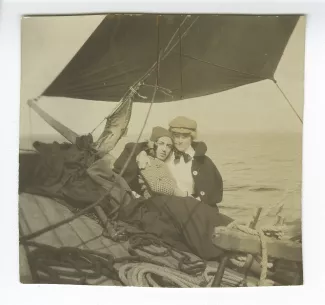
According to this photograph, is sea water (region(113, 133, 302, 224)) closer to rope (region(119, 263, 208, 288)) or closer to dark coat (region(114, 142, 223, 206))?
dark coat (region(114, 142, 223, 206))

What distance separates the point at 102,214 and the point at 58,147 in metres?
0.14

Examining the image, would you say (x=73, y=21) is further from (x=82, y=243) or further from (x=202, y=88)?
(x=82, y=243)

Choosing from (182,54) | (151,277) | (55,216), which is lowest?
(151,277)

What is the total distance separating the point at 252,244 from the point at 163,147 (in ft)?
0.73

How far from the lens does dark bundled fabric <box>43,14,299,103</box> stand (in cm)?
83

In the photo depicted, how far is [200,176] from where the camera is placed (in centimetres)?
83

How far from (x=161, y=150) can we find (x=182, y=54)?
0.17m

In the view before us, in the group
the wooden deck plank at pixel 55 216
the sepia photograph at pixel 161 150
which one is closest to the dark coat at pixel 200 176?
the sepia photograph at pixel 161 150

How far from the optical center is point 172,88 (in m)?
0.83

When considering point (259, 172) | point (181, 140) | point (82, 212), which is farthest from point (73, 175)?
point (259, 172)

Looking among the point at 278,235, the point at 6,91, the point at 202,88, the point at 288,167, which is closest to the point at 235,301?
the point at 278,235

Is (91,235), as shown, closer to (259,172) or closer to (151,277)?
(151,277)

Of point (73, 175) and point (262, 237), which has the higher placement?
point (73, 175)

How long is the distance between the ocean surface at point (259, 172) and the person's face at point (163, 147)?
0.05m
